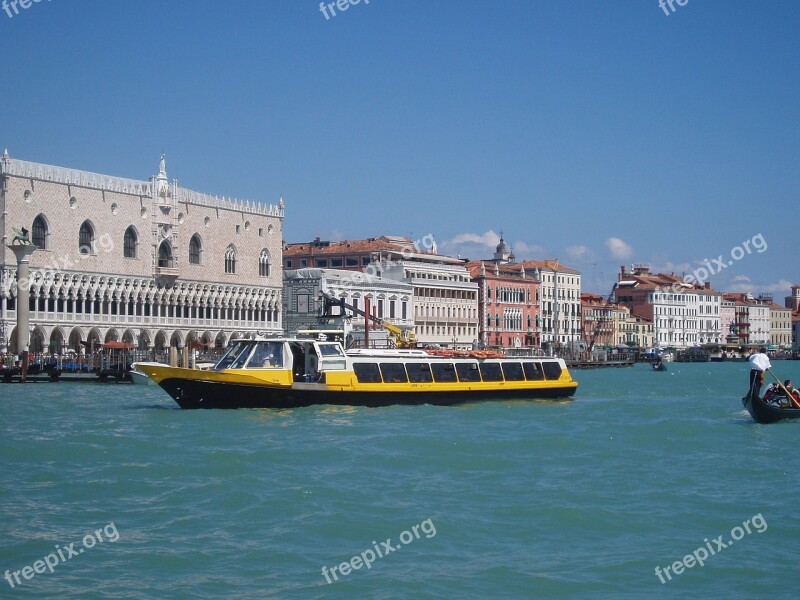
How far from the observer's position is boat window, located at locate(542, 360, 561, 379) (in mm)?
31781

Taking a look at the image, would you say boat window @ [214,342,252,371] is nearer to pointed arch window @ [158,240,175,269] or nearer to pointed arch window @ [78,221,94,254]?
pointed arch window @ [78,221,94,254]

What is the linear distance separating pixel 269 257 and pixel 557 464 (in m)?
48.5

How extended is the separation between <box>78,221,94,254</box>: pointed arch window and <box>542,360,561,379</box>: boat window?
27.7 meters

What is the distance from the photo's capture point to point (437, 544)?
1223cm

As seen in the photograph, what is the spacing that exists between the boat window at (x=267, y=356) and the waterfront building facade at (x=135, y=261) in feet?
84.7

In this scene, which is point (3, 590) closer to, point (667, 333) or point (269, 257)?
point (269, 257)

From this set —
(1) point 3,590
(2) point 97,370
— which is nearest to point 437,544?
(1) point 3,590

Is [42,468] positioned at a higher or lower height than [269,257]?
lower

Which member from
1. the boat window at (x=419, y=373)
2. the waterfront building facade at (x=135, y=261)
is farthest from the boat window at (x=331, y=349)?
the waterfront building facade at (x=135, y=261)

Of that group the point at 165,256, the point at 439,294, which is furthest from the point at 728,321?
the point at 165,256

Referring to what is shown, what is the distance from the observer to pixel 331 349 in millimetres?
27188

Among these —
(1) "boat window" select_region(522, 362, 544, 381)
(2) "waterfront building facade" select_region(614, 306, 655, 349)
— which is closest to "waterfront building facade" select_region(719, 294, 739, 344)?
(2) "waterfront building facade" select_region(614, 306, 655, 349)

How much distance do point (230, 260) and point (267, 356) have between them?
36865mm

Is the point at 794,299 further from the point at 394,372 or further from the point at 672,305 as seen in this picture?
the point at 394,372
